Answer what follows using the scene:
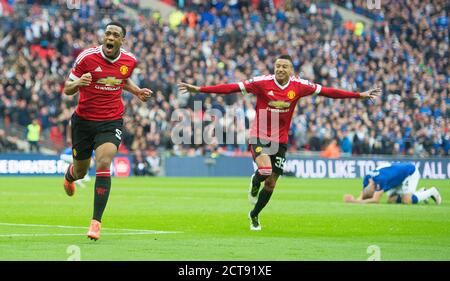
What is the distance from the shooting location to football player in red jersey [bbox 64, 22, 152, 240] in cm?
1403

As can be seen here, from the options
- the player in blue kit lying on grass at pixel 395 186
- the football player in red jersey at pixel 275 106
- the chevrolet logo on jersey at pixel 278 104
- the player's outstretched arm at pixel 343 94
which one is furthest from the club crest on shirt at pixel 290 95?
the player in blue kit lying on grass at pixel 395 186

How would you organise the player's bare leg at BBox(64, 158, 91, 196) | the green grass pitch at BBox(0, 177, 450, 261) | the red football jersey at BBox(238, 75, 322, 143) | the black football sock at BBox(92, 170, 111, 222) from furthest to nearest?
the red football jersey at BBox(238, 75, 322, 143), the player's bare leg at BBox(64, 158, 91, 196), the black football sock at BBox(92, 170, 111, 222), the green grass pitch at BBox(0, 177, 450, 261)

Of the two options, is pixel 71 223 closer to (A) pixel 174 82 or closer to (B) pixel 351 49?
(A) pixel 174 82

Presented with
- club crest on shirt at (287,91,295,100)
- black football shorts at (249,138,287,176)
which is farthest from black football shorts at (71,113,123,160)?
club crest on shirt at (287,91,295,100)

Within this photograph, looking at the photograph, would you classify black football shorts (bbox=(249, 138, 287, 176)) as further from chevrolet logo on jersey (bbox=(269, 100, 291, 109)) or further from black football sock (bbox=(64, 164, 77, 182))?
black football sock (bbox=(64, 164, 77, 182))

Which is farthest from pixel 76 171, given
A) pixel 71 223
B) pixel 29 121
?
pixel 29 121

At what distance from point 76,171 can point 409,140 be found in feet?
99.0

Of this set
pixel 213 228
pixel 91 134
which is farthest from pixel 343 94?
pixel 91 134

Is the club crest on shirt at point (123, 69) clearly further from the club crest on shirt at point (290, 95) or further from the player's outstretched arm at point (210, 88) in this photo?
the club crest on shirt at point (290, 95)

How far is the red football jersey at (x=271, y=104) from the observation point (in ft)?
54.5

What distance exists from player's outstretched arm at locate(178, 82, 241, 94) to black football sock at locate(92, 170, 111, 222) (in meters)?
2.16

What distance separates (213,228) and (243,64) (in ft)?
95.6

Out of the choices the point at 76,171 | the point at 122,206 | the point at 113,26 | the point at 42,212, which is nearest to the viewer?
the point at 113,26
